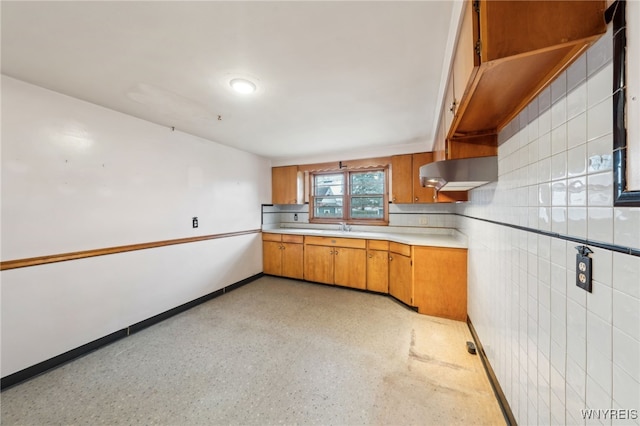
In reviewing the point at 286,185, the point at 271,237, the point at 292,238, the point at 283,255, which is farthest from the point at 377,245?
the point at 286,185

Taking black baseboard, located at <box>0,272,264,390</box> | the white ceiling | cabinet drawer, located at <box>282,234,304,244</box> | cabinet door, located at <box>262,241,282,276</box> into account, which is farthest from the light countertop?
black baseboard, located at <box>0,272,264,390</box>

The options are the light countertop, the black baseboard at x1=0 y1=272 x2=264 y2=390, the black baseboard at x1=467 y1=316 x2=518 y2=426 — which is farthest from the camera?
the light countertop

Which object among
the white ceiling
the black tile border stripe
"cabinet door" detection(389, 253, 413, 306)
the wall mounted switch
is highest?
the white ceiling

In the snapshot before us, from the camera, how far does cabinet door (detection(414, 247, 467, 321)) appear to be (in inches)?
99.0

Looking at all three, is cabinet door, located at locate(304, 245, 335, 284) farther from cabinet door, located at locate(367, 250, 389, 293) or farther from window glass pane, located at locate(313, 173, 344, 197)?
window glass pane, located at locate(313, 173, 344, 197)

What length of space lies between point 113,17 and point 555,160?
2.13 m

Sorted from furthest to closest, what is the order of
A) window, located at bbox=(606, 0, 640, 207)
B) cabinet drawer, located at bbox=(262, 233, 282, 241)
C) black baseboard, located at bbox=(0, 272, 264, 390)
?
cabinet drawer, located at bbox=(262, 233, 282, 241) < black baseboard, located at bbox=(0, 272, 264, 390) < window, located at bbox=(606, 0, 640, 207)

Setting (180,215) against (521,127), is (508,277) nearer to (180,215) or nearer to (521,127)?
(521,127)

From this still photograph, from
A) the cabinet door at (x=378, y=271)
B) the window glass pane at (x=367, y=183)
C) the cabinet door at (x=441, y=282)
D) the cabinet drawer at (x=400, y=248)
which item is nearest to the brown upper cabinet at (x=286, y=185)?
the window glass pane at (x=367, y=183)

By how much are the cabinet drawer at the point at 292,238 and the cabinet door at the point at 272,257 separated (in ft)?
0.48

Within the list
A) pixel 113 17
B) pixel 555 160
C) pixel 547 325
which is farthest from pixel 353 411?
pixel 113 17

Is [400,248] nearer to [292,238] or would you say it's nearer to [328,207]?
[328,207]

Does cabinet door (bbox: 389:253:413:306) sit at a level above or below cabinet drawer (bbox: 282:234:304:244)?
below

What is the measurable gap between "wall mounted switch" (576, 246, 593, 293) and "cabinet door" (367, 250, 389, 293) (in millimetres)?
2400
